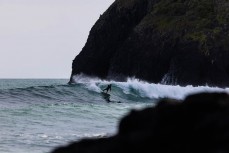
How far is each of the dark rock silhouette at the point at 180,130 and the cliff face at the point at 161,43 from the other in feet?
187

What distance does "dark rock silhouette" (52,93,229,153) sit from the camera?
582 cm

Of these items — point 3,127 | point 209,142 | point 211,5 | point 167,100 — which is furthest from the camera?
point 211,5

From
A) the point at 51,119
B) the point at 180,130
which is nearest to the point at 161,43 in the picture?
the point at 51,119

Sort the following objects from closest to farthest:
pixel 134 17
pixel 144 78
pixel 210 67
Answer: pixel 210 67 → pixel 144 78 → pixel 134 17

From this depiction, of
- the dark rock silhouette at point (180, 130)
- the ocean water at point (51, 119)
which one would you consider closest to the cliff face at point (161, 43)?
the ocean water at point (51, 119)

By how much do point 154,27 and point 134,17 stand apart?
32.9 feet

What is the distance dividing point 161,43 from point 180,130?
6482 centimetres

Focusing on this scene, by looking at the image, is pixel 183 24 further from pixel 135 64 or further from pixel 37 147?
pixel 37 147

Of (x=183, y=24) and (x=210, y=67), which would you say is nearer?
(x=210, y=67)

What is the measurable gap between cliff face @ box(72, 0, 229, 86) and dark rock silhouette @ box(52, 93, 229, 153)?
187ft

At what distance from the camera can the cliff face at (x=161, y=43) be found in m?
64.7

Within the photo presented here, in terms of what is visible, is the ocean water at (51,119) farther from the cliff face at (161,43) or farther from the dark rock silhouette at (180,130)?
the cliff face at (161,43)

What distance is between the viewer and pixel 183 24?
7269 centimetres

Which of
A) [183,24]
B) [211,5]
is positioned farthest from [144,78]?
[211,5]
